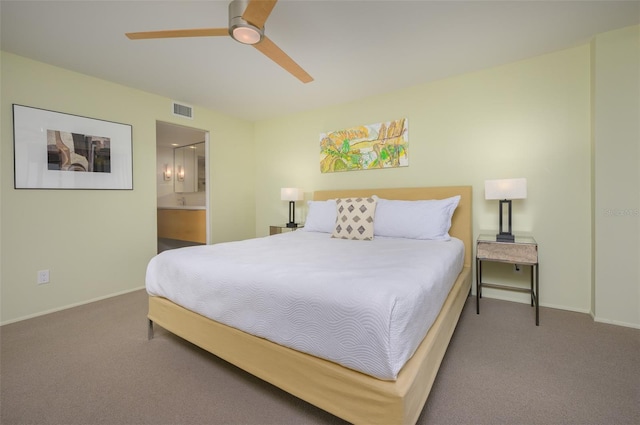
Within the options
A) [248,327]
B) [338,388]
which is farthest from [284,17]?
[338,388]

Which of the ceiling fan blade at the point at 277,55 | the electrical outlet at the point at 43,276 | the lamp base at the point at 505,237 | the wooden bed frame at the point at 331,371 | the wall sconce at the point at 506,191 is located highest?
the ceiling fan blade at the point at 277,55

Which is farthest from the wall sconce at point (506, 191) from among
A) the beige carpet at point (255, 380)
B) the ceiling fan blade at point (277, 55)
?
the ceiling fan blade at point (277, 55)

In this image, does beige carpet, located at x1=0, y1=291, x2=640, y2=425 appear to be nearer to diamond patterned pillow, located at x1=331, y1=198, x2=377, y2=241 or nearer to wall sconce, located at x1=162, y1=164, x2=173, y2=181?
diamond patterned pillow, located at x1=331, y1=198, x2=377, y2=241

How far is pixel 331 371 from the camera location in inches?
45.6

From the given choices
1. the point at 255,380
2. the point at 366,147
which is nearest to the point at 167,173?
the point at 366,147

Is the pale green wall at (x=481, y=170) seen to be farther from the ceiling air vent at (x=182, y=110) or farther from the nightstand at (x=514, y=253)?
the nightstand at (x=514, y=253)

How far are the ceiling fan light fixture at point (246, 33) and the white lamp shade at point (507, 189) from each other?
2.25 meters

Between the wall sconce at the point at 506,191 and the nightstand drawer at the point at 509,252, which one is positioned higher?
the wall sconce at the point at 506,191

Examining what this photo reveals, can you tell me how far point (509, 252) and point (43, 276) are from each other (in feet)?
14.1

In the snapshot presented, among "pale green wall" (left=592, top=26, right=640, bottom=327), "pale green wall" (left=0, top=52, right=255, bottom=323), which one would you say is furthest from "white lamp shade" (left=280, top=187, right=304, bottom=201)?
"pale green wall" (left=592, top=26, right=640, bottom=327)

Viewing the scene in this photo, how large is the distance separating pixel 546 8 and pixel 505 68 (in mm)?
854

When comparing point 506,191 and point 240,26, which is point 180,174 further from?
point 506,191

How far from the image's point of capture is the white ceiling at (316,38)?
76.0 inches

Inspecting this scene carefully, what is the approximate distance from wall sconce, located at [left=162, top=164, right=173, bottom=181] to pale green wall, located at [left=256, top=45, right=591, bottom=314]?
5.35 m
